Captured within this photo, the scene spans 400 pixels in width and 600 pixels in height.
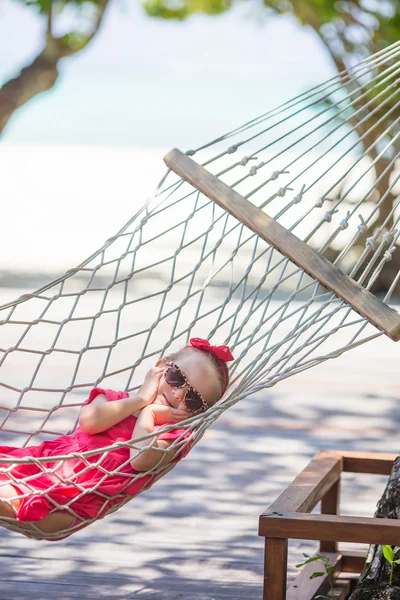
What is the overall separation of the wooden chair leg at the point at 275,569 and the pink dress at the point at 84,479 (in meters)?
0.28

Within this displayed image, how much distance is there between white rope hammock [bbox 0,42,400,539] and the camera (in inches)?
80.7

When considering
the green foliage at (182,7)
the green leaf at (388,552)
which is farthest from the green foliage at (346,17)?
the green leaf at (388,552)

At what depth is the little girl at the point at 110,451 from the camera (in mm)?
1921

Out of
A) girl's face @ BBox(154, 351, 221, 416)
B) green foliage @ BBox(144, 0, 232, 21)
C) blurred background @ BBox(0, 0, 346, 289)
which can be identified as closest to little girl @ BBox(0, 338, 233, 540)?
girl's face @ BBox(154, 351, 221, 416)

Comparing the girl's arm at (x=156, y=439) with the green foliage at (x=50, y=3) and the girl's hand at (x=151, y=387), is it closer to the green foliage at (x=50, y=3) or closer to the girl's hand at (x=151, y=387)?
the girl's hand at (x=151, y=387)

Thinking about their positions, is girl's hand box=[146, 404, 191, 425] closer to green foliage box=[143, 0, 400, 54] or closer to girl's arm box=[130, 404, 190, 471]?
girl's arm box=[130, 404, 190, 471]

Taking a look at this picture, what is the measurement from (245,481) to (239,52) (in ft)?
70.5

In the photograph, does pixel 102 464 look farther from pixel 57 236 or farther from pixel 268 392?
pixel 57 236

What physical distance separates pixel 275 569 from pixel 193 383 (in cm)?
50

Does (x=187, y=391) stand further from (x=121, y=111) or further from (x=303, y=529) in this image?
(x=121, y=111)

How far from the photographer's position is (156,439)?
1924 millimetres

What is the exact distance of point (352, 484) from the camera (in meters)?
3.29


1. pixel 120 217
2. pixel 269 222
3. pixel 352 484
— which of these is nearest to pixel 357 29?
pixel 352 484

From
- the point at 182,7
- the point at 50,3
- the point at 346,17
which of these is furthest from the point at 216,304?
the point at 182,7
